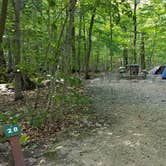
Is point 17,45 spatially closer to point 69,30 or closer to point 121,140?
point 69,30

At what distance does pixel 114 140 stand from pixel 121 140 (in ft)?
0.39

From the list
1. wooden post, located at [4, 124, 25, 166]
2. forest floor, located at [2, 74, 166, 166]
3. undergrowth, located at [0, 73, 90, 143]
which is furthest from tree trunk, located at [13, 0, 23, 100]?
wooden post, located at [4, 124, 25, 166]

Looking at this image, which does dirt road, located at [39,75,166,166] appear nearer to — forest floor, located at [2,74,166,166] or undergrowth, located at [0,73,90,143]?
forest floor, located at [2,74,166,166]

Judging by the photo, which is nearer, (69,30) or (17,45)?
(69,30)

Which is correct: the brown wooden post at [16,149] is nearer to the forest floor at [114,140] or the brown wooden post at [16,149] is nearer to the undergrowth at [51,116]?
the forest floor at [114,140]

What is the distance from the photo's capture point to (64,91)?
5.57 metres

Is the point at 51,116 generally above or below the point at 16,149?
below

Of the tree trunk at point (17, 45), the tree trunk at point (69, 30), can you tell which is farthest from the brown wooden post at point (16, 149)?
the tree trunk at point (17, 45)

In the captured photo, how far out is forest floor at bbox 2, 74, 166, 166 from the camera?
12.8ft

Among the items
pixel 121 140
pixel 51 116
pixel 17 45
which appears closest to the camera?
pixel 121 140

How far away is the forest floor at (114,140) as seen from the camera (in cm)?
391

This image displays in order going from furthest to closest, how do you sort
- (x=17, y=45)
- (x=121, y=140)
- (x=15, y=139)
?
(x=17, y=45), (x=121, y=140), (x=15, y=139)

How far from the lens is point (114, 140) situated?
4.64 m

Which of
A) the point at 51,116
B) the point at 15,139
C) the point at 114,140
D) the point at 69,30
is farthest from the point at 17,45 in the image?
the point at 15,139
